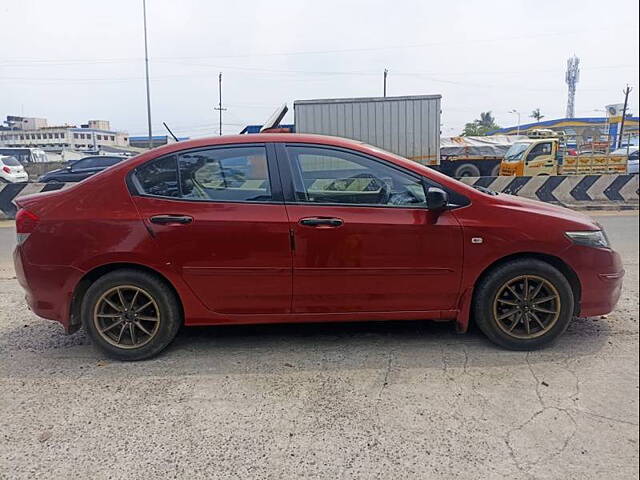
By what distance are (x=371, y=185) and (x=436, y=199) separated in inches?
18.4

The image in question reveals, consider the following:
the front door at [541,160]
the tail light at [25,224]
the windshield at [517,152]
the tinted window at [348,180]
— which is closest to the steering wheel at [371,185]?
the tinted window at [348,180]

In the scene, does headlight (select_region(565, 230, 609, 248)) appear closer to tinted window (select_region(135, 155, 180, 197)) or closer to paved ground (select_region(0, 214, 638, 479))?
paved ground (select_region(0, 214, 638, 479))

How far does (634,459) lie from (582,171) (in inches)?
729

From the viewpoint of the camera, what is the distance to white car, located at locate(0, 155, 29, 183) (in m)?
16.4

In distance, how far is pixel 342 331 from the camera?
12.7 feet

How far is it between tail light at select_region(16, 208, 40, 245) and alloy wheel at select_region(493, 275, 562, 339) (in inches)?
128

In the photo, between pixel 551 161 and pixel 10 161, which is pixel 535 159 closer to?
pixel 551 161

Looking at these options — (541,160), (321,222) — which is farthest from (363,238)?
(541,160)

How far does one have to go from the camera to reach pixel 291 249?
3275 millimetres

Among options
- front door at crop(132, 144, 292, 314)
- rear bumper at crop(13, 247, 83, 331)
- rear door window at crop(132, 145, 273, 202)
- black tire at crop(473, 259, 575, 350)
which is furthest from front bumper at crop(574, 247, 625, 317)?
rear bumper at crop(13, 247, 83, 331)

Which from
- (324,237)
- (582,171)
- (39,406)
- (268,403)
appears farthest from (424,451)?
(582,171)

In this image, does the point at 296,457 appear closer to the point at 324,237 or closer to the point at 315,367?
the point at 315,367

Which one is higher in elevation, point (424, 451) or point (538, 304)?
point (538, 304)

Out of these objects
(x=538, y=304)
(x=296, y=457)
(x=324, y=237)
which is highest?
(x=324, y=237)
